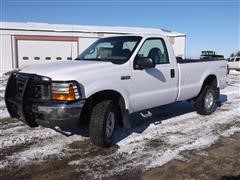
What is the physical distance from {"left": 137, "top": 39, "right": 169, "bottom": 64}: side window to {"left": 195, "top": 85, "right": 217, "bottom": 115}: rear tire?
1852mm

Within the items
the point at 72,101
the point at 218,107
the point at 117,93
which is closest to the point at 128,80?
the point at 117,93

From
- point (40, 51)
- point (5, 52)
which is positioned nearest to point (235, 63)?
point (40, 51)


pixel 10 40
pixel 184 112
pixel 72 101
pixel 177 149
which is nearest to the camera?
pixel 72 101

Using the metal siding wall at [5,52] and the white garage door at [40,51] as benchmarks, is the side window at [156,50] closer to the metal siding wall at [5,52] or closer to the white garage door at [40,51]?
the white garage door at [40,51]

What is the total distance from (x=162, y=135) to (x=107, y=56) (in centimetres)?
186

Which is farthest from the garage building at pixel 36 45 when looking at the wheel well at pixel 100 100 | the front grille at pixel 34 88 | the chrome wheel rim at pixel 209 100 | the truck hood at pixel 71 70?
the front grille at pixel 34 88

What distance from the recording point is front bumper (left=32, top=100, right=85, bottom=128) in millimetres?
4383

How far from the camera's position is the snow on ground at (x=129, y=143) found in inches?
174

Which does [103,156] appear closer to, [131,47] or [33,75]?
[33,75]

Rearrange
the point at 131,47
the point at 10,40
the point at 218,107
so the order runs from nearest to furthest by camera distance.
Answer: the point at 131,47 < the point at 218,107 < the point at 10,40

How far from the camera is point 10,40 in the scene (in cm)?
3353

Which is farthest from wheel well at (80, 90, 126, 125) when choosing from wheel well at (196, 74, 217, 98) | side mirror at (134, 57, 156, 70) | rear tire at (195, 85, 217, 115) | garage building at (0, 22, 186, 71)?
garage building at (0, 22, 186, 71)

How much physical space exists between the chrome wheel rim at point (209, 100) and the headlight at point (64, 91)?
4.28m

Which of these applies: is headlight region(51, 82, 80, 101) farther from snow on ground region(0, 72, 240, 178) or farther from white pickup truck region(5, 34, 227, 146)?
snow on ground region(0, 72, 240, 178)
